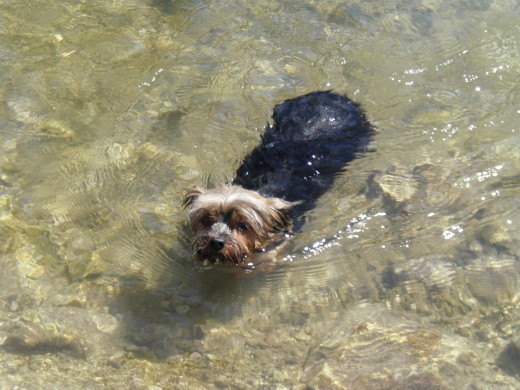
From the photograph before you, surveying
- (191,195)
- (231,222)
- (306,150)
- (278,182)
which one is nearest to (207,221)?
(231,222)

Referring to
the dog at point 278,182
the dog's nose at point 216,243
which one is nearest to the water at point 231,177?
the dog at point 278,182

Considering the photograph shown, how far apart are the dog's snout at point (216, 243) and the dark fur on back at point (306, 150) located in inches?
34.6

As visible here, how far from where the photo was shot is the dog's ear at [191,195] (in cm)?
613

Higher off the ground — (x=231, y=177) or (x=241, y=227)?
(x=241, y=227)

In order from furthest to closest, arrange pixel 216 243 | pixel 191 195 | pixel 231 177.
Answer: pixel 231 177, pixel 191 195, pixel 216 243

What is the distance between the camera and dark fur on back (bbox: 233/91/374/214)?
648 centimetres

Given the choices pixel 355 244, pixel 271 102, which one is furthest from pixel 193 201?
pixel 271 102

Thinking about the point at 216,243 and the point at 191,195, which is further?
the point at 191,195

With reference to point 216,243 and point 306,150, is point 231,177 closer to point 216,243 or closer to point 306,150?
point 306,150

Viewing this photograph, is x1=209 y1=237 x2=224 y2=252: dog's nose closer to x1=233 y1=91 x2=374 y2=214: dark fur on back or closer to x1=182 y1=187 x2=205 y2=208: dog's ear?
x1=182 y1=187 x2=205 y2=208: dog's ear

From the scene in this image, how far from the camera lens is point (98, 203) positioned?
6.50 m

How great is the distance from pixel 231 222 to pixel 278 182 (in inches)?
29.9

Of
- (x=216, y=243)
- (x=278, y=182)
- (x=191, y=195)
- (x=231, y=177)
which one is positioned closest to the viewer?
(x=216, y=243)

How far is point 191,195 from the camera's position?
20.2 ft
